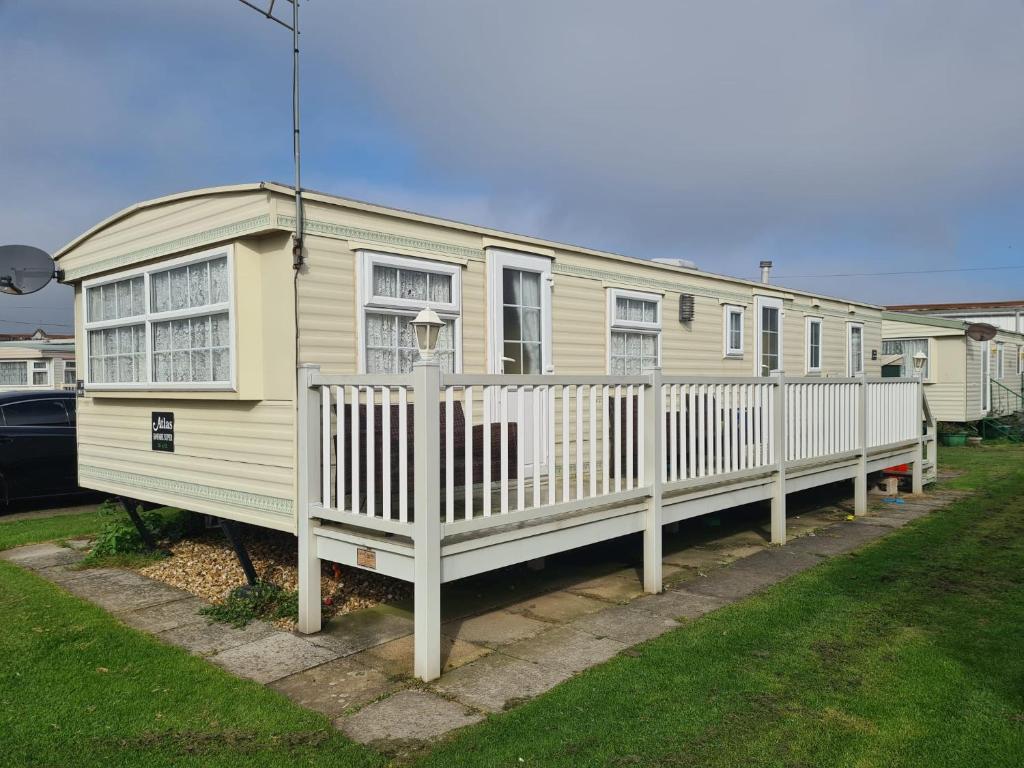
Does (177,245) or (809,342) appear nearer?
(177,245)

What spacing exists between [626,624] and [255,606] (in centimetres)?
239

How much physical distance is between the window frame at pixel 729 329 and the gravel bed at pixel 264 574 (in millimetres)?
5367

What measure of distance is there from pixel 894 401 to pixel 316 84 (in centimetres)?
728

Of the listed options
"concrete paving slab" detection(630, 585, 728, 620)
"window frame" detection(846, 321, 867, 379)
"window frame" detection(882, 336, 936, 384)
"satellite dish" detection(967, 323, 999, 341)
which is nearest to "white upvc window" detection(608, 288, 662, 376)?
"concrete paving slab" detection(630, 585, 728, 620)

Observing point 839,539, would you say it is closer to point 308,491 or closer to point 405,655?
point 405,655

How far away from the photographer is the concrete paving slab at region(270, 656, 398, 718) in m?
3.39

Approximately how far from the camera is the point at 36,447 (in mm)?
8641

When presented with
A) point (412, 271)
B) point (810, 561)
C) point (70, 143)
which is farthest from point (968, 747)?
point (70, 143)

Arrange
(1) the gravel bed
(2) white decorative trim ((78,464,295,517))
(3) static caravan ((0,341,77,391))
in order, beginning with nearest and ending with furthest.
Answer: (2) white decorative trim ((78,464,295,517)) < (1) the gravel bed < (3) static caravan ((0,341,77,391))

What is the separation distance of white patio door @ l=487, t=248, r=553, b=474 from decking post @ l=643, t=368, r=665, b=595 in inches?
39.2

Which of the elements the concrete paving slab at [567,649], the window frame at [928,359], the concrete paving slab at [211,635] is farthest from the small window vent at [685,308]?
the window frame at [928,359]

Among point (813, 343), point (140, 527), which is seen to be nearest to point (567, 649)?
point (140, 527)

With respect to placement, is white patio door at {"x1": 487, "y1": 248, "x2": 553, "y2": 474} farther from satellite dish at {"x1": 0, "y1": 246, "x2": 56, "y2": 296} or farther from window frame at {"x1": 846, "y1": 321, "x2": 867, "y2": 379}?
window frame at {"x1": 846, "y1": 321, "x2": 867, "y2": 379}

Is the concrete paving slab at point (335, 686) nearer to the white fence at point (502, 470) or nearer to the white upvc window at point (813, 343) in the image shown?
the white fence at point (502, 470)
